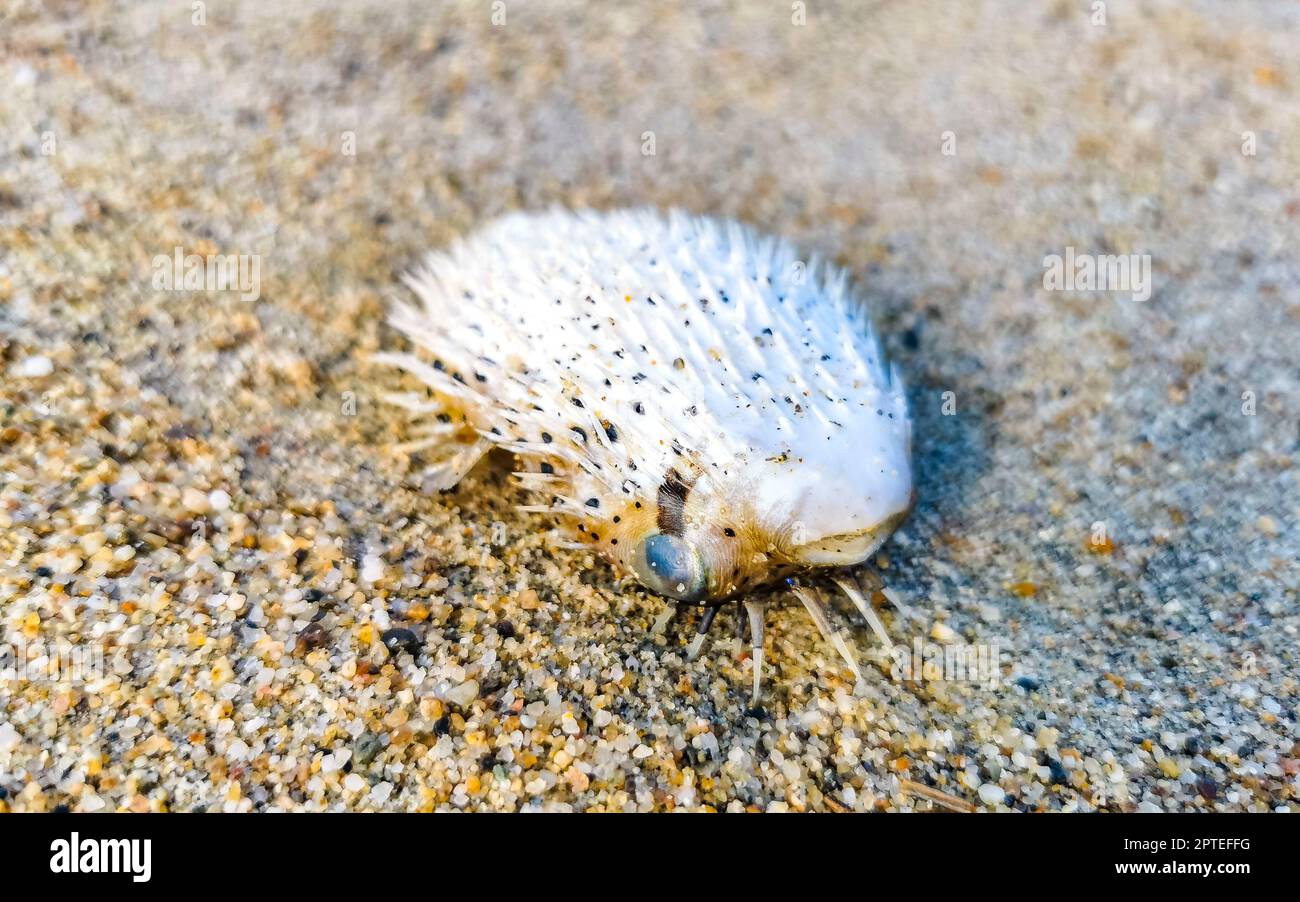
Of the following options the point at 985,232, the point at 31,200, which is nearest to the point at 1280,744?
the point at 985,232

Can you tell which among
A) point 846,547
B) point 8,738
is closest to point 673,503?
point 846,547

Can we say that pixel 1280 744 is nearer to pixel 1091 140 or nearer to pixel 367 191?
pixel 1091 140

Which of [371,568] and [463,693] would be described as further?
[371,568]

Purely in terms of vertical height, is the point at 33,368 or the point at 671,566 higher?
the point at 33,368

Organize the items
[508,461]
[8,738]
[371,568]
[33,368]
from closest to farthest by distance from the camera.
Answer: [8,738] → [371,568] → [33,368] → [508,461]

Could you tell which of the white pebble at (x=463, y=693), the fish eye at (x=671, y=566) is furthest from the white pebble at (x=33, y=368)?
the fish eye at (x=671, y=566)

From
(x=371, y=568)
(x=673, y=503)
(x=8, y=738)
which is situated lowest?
(x=8, y=738)

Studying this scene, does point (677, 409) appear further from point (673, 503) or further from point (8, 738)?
point (8, 738)

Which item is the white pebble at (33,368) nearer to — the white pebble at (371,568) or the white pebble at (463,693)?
the white pebble at (371,568)
